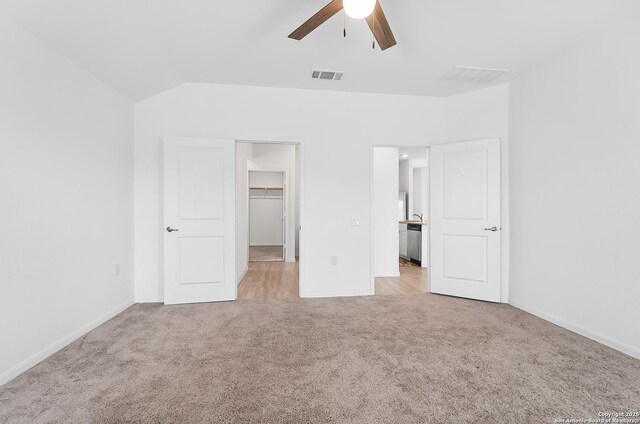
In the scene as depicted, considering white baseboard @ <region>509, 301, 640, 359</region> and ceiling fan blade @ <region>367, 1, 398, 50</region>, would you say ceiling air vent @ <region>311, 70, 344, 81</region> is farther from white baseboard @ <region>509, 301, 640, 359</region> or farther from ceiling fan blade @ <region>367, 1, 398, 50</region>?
white baseboard @ <region>509, 301, 640, 359</region>

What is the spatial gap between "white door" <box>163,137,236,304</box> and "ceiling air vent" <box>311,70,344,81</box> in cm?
128

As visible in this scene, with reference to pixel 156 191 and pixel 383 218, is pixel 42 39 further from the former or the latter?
pixel 383 218

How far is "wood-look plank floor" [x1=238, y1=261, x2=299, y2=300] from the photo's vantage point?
3941 millimetres

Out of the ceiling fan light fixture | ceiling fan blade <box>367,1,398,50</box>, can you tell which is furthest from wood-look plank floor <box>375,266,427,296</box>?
the ceiling fan light fixture

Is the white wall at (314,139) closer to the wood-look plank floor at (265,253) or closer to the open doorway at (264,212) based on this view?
the wood-look plank floor at (265,253)

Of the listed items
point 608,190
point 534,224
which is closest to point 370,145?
point 534,224

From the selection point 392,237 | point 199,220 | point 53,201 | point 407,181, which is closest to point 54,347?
point 53,201

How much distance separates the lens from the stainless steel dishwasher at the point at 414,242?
591 cm

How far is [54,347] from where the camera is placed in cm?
234

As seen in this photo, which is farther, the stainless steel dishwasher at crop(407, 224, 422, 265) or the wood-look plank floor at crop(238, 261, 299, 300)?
the stainless steel dishwasher at crop(407, 224, 422, 265)

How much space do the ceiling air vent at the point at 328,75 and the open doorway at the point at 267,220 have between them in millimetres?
921

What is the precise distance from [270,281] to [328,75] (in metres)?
3.13

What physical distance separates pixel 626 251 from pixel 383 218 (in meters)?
2.94

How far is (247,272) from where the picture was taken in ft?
17.6
